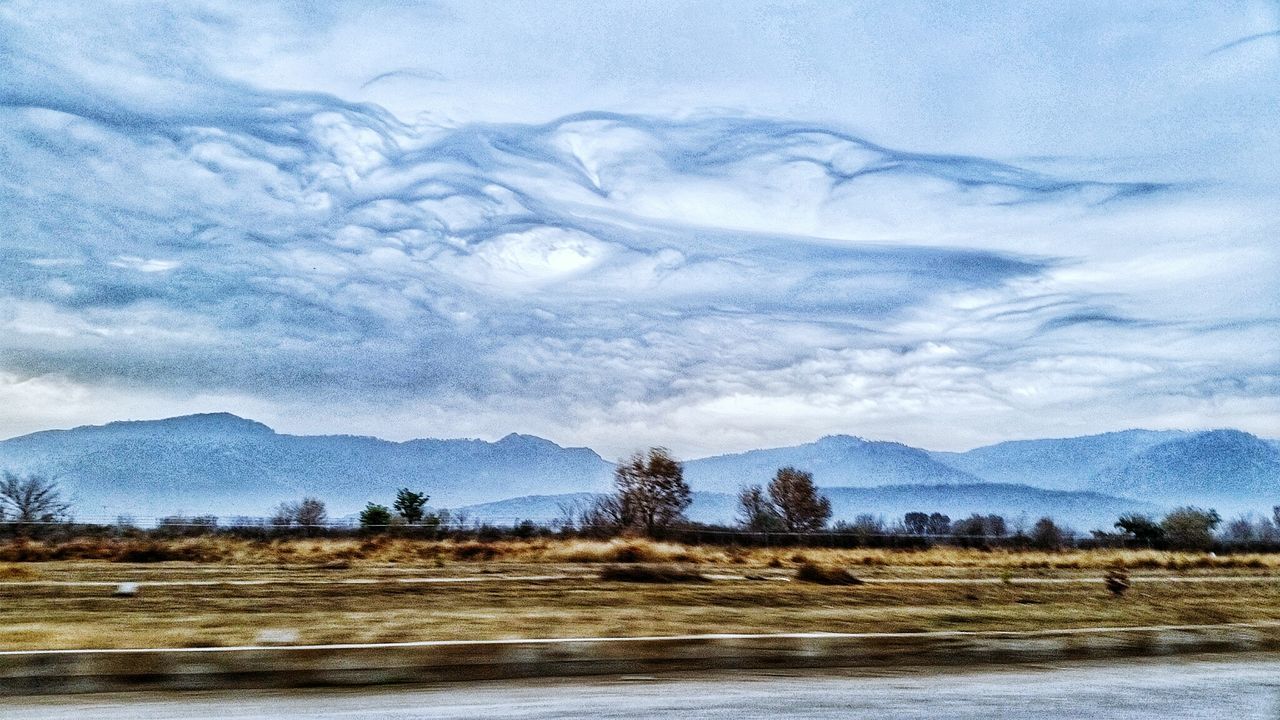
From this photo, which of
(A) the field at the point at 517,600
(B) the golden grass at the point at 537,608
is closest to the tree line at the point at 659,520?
(A) the field at the point at 517,600

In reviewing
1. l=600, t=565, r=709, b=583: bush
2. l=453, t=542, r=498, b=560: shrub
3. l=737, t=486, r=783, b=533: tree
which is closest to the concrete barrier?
l=600, t=565, r=709, b=583: bush

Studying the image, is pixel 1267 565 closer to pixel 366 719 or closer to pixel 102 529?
pixel 366 719

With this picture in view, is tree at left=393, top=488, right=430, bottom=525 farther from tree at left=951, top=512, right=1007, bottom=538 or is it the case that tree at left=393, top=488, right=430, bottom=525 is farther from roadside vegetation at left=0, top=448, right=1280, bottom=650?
tree at left=951, top=512, right=1007, bottom=538

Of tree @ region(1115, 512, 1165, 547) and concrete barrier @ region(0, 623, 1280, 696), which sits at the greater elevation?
tree @ region(1115, 512, 1165, 547)

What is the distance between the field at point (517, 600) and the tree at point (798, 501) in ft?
151

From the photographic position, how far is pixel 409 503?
62781mm

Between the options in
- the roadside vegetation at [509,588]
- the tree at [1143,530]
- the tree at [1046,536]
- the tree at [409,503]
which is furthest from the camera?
the tree at [1143,530]

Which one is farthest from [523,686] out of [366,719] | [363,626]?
[363,626]

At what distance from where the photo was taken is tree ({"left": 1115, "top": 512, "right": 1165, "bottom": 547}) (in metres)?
63.6

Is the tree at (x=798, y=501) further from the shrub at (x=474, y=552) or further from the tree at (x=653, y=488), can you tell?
the shrub at (x=474, y=552)

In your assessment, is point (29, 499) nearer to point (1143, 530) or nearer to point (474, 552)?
point (474, 552)

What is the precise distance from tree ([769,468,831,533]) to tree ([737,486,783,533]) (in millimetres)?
697

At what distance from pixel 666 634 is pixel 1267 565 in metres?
37.8

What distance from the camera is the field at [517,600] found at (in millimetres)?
12508
